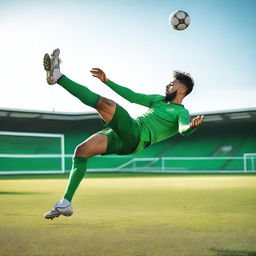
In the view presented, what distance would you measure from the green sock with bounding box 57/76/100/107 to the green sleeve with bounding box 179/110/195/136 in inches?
34.0

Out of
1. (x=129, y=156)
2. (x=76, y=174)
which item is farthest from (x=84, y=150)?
(x=129, y=156)

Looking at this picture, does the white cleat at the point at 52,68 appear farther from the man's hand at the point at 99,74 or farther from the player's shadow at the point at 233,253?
the player's shadow at the point at 233,253

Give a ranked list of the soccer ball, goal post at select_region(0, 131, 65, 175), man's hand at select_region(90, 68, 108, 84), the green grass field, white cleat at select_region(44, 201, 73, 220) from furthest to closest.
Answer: goal post at select_region(0, 131, 65, 175) → the soccer ball → man's hand at select_region(90, 68, 108, 84) → white cleat at select_region(44, 201, 73, 220) → the green grass field

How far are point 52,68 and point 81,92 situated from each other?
0.41m

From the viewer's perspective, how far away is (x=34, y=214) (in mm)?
5340

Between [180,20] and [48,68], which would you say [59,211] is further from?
[180,20]

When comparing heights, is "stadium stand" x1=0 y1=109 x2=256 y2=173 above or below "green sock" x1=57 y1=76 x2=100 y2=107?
below

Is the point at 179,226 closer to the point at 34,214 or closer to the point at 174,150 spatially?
the point at 34,214

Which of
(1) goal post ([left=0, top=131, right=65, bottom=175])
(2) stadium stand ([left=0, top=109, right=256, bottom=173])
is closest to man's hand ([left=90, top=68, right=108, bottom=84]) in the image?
(1) goal post ([left=0, top=131, right=65, bottom=175])

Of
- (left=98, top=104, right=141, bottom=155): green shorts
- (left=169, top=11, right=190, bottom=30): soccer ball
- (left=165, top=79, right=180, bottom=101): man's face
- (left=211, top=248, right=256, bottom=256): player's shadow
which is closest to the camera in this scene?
(left=211, top=248, right=256, bottom=256): player's shadow

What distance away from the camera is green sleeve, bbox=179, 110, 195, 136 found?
390 cm

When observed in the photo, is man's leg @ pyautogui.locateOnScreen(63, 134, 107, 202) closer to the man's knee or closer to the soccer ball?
the man's knee

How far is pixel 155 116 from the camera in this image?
4.45 metres

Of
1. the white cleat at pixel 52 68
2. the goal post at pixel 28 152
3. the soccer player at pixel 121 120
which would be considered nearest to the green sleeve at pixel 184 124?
the soccer player at pixel 121 120
